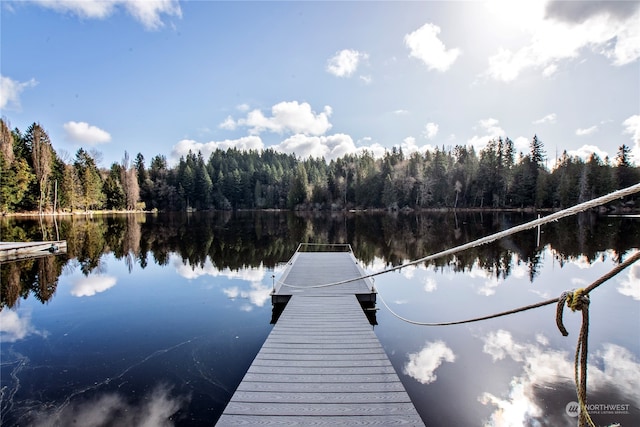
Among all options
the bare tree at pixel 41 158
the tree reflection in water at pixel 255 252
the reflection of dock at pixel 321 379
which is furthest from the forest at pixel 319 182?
the reflection of dock at pixel 321 379

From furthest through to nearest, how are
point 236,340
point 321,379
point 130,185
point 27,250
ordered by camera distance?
point 130,185
point 27,250
point 236,340
point 321,379

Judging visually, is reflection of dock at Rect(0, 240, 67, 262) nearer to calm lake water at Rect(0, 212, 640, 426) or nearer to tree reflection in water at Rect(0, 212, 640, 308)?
tree reflection in water at Rect(0, 212, 640, 308)

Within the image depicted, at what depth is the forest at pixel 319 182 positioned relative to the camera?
49.4 m

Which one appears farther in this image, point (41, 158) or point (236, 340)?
point (41, 158)

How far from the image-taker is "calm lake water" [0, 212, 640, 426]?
542 cm

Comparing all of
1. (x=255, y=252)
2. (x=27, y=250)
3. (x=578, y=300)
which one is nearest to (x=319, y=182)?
(x=255, y=252)

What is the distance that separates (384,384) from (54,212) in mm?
65159

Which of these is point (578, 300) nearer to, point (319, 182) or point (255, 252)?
point (255, 252)

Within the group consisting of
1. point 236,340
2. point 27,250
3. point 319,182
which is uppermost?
point 319,182

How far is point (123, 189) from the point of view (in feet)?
225

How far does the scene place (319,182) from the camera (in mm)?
76438

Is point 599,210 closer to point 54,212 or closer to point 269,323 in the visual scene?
point 269,323

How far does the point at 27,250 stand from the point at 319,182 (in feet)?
203

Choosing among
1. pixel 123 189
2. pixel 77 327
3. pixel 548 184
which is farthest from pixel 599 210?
pixel 123 189
